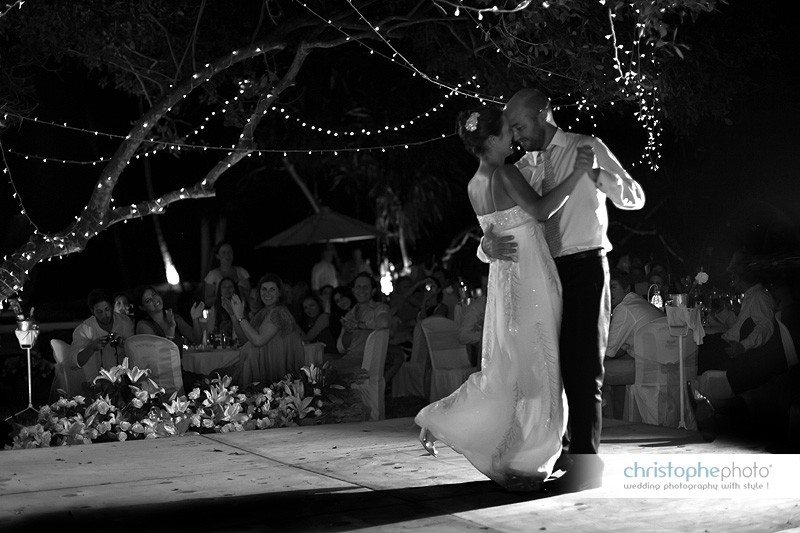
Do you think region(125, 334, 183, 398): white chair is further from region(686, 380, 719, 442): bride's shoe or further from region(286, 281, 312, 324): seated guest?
region(286, 281, 312, 324): seated guest

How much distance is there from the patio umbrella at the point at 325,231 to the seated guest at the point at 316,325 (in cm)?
787

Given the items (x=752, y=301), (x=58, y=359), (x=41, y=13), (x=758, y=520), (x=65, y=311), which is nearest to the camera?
(x=758, y=520)

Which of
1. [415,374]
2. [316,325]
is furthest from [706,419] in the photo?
[415,374]

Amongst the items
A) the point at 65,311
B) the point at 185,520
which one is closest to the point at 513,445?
the point at 185,520

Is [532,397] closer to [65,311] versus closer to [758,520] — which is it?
[758,520]

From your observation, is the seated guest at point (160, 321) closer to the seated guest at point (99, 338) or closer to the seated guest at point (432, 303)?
the seated guest at point (99, 338)

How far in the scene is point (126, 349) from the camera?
8.32 metres

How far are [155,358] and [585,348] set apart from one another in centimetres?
415

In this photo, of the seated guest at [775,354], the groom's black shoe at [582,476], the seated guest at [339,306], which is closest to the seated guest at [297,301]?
the seated guest at [339,306]

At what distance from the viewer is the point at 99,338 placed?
8883mm

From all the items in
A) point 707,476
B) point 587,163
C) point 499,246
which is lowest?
point 707,476

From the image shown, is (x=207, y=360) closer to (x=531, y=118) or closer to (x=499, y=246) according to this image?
(x=499, y=246)

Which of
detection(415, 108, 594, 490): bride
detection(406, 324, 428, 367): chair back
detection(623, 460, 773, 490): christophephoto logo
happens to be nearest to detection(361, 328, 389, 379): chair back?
detection(406, 324, 428, 367): chair back

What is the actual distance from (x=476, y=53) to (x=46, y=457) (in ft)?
19.4
